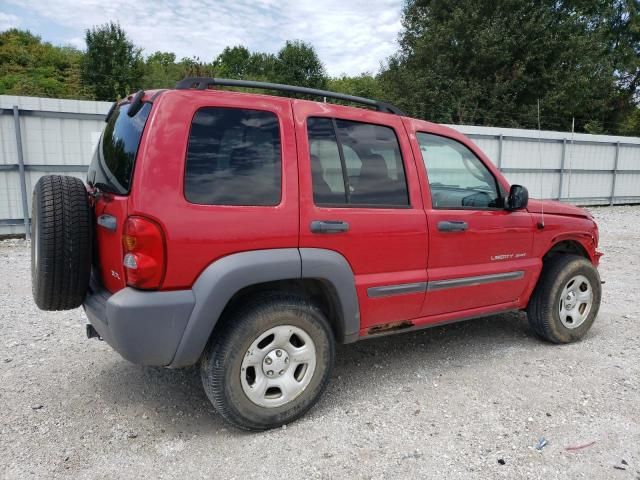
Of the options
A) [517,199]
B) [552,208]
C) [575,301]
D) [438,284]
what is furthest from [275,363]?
[575,301]

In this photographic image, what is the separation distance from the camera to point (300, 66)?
41.8m

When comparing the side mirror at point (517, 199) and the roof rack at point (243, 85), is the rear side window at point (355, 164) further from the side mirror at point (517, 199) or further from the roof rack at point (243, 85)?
the side mirror at point (517, 199)

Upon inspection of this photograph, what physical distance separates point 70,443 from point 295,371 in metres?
1.29

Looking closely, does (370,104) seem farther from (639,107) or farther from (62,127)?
(639,107)

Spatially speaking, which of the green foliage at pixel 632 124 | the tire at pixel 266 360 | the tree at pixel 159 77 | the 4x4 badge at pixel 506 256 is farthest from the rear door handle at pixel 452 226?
the green foliage at pixel 632 124

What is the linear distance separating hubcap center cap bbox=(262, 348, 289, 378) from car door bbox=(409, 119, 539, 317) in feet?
3.59

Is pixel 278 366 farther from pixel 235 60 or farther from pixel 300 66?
pixel 235 60

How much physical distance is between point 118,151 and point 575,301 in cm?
378

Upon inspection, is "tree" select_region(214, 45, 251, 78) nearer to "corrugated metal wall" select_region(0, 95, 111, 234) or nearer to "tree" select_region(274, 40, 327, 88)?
"tree" select_region(274, 40, 327, 88)

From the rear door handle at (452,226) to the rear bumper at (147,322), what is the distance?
172 cm

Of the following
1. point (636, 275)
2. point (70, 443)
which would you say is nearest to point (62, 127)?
point (70, 443)

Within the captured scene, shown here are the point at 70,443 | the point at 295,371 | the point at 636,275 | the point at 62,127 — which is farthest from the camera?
Answer: the point at 62,127

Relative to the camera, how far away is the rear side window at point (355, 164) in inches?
115

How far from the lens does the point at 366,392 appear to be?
3.35 m
